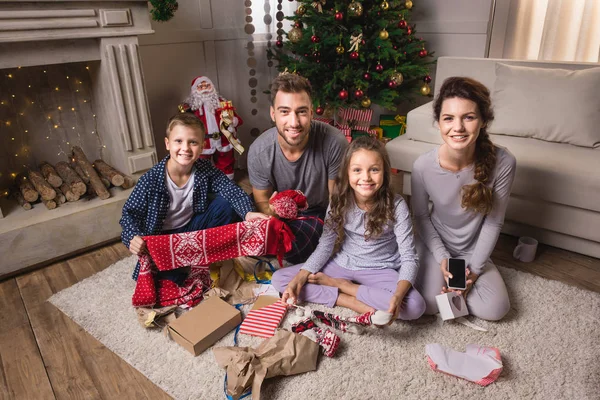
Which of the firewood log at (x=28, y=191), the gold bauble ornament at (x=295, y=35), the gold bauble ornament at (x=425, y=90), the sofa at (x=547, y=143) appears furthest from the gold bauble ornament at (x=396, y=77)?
the firewood log at (x=28, y=191)

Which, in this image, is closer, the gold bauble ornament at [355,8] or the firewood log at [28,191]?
the firewood log at [28,191]

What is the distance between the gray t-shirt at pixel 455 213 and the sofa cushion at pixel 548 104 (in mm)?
830

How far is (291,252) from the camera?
2018 mm

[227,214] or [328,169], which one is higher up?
[328,169]

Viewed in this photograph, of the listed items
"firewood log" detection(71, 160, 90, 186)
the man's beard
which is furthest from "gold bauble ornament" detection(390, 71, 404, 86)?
"firewood log" detection(71, 160, 90, 186)

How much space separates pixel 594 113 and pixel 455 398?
1758mm

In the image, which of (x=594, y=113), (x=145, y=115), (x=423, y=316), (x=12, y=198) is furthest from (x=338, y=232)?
(x=12, y=198)

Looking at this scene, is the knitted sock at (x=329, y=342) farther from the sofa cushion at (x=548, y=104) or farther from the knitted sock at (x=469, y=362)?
the sofa cushion at (x=548, y=104)

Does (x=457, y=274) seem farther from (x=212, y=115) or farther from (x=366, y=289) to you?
(x=212, y=115)

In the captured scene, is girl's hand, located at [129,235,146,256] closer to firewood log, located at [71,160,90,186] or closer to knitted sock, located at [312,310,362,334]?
knitted sock, located at [312,310,362,334]

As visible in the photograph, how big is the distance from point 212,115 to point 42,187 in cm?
112

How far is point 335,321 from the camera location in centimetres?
170

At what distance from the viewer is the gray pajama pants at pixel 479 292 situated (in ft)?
5.54

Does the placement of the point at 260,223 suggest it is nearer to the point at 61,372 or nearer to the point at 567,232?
the point at 61,372
